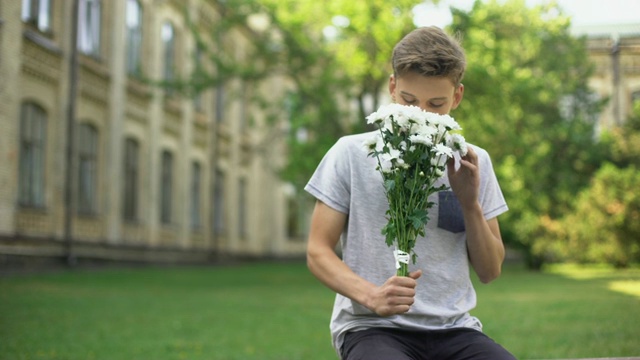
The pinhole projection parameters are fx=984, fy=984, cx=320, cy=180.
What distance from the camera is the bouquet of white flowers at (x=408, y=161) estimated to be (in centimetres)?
320

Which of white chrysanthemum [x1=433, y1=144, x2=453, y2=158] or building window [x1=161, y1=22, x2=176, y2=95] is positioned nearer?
white chrysanthemum [x1=433, y1=144, x2=453, y2=158]

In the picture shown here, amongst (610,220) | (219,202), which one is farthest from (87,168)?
(610,220)

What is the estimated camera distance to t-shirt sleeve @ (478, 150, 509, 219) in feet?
12.2

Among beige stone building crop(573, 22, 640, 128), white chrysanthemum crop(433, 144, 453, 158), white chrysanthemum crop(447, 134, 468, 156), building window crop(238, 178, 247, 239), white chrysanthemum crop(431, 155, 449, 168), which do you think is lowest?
white chrysanthemum crop(431, 155, 449, 168)

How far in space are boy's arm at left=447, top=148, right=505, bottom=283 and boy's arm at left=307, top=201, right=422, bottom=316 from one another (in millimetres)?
381

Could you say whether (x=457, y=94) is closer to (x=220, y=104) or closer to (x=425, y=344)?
(x=425, y=344)

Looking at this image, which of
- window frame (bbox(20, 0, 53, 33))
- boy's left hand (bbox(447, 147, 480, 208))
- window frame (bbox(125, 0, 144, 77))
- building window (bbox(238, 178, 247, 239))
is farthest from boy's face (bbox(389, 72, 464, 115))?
building window (bbox(238, 178, 247, 239))

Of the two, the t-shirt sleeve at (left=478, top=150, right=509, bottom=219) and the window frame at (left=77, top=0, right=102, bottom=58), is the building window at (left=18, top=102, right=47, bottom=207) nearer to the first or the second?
the window frame at (left=77, top=0, right=102, bottom=58)

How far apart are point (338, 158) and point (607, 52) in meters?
50.6

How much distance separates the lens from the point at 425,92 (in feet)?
11.3

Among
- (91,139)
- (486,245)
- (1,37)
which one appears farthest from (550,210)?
(486,245)

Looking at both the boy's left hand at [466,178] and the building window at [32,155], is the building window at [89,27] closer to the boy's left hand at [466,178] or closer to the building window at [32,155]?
the building window at [32,155]

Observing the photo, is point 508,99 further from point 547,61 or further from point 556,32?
point 547,61

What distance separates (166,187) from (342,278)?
3235cm
